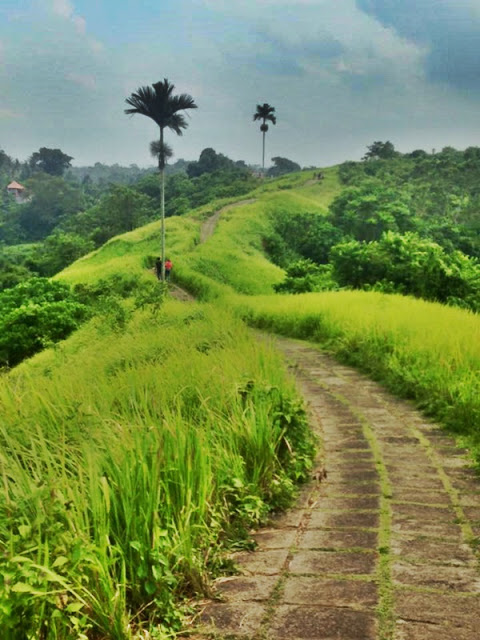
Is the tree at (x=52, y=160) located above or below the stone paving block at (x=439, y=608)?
above

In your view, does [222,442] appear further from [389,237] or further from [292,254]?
[292,254]

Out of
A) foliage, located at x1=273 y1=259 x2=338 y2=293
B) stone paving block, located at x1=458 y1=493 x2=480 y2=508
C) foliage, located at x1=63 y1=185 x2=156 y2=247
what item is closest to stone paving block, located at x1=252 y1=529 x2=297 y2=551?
stone paving block, located at x1=458 y1=493 x2=480 y2=508

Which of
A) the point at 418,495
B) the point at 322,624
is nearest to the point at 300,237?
the point at 418,495

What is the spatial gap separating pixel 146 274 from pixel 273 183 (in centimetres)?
4476

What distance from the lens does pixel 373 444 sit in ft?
17.8

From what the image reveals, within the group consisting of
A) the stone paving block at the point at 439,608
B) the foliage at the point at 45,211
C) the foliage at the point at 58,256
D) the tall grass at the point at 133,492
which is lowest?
the stone paving block at the point at 439,608

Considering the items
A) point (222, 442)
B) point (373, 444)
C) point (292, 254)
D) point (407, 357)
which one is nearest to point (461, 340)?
point (407, 357)

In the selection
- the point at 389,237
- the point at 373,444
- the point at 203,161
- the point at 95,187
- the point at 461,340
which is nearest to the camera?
the point at 373,444

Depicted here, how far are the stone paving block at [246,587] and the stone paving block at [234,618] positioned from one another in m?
0.06

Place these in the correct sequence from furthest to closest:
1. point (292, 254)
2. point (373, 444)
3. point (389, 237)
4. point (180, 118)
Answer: point (292, 254) → point (180, 118) → point (389, 237) → point (373, 444)

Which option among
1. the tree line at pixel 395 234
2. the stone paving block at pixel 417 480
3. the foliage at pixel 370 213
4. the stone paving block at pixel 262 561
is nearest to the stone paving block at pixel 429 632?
the stone paving block at pixel 262 561

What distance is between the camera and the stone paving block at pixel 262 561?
10.5 ft

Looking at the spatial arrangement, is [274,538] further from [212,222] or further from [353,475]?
[212,222]

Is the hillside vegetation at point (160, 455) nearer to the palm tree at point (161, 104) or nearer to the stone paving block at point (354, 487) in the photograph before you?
the stone paving block at point (354, 487)
